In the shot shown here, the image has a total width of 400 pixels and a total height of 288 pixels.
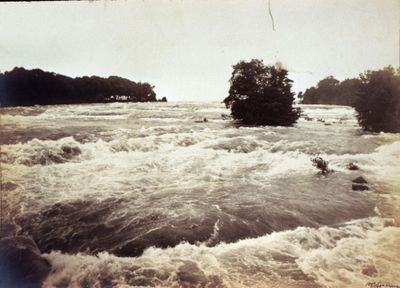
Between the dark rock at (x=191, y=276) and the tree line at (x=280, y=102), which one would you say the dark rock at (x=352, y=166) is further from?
the dark rock at (x=191, y=276)

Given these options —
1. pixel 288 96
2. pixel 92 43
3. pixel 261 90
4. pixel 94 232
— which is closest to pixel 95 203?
pixel 94 232

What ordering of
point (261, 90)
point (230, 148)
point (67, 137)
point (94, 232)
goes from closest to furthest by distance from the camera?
1. point (94, 232)
2. point (67, 137)
3. point (230, 148)
4. point (261, 90)

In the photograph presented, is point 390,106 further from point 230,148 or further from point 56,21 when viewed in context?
point 56,21

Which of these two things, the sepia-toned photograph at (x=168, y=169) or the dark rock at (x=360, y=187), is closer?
the sepia-toned photograph at (x=168, y=169)

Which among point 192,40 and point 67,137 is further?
point 67,137

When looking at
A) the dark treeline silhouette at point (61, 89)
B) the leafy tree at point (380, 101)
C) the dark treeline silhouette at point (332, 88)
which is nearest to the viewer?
the dark treeline silhouette at point (61, 89)

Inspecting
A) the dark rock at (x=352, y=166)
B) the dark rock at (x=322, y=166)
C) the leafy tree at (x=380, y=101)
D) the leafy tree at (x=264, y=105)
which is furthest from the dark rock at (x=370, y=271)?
the leafy tree at (x=264, y=105)

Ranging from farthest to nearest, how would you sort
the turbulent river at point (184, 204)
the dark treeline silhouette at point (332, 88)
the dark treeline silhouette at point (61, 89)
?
the dark treeline silhouette at point (332, 88)
the dark treeline silhouette at point (61, 89)
the turbulent river at point (184, 204)
